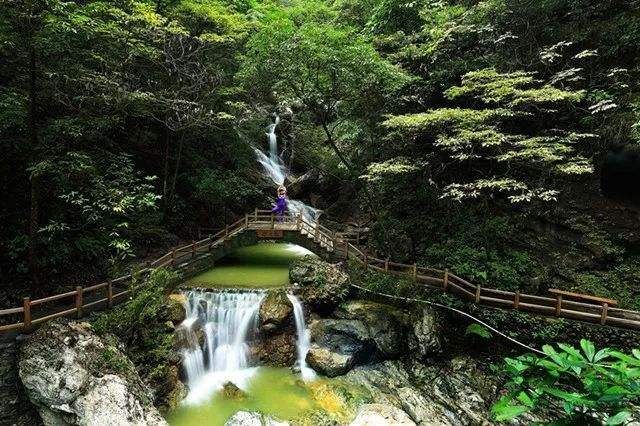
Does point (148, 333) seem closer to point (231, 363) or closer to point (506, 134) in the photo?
point (231, 363)

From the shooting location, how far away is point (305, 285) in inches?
516

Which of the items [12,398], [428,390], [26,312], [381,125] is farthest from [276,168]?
[12,398]

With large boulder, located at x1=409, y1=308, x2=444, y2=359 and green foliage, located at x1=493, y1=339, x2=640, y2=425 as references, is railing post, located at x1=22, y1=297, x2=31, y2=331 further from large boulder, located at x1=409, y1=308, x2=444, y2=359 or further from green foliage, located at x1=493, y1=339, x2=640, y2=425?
large boulder, located at x1=409, y1=308, x2=444, y2=359

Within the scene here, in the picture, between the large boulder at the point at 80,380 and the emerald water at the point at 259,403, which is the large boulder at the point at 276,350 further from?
the large boulder at the point at 80,380

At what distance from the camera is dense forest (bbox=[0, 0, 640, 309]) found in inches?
411

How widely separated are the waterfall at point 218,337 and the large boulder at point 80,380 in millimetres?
2162

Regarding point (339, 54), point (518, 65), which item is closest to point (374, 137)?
point (339, 54)

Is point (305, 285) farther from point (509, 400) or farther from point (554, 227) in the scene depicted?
point (509, 400)

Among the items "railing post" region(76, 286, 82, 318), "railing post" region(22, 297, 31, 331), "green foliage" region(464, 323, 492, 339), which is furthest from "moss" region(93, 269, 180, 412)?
"green foliage" region(464, 323, 492, 339)

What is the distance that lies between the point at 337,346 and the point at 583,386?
10.3 meters

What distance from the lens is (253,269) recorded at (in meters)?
16.2

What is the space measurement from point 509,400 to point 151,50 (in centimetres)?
1450

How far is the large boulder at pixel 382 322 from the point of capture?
38.8ft

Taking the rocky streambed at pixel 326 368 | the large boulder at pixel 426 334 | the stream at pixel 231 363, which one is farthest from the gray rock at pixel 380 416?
the large boulder at pixel 426 334
